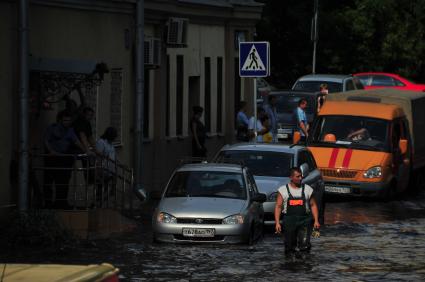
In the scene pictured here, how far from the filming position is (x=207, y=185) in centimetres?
2162

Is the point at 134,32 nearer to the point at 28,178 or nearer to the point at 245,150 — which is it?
the point at 245,150

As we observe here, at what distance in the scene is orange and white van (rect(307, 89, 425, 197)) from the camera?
29.3 meters

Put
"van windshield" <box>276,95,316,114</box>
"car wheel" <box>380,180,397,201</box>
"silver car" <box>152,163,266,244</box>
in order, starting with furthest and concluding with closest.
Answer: "van windshield" <box>276,95,316,114</box>, "car wheel" <box>380,180,397,201</box>, "silver car" <box>152,163,266,244</box>

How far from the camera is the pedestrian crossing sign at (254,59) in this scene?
25.7 meters

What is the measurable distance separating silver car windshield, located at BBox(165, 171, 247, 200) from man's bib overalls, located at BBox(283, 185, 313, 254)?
1.86 meters

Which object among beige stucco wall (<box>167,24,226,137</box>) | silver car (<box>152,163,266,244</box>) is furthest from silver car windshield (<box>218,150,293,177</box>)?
beige stucco wall (<box>167,24,226,137</box>)

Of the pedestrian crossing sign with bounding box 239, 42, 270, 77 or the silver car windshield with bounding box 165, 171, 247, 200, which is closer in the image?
the silver car windshield with bounding box 165, 171, 247, 200

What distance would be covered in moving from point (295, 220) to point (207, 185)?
8.62ft

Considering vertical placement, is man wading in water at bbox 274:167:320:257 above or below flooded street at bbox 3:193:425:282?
above

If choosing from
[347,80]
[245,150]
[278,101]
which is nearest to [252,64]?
[245,150]

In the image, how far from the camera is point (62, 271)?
8359 millimetres

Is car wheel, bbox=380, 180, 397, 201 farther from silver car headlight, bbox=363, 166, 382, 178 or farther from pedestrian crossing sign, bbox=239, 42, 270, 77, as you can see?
pedestrian crossing sign, bbox=239, 42, 270, 77

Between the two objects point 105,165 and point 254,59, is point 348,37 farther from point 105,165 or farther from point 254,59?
point 105,165

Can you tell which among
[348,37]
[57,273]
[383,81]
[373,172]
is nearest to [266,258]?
[373,172]
